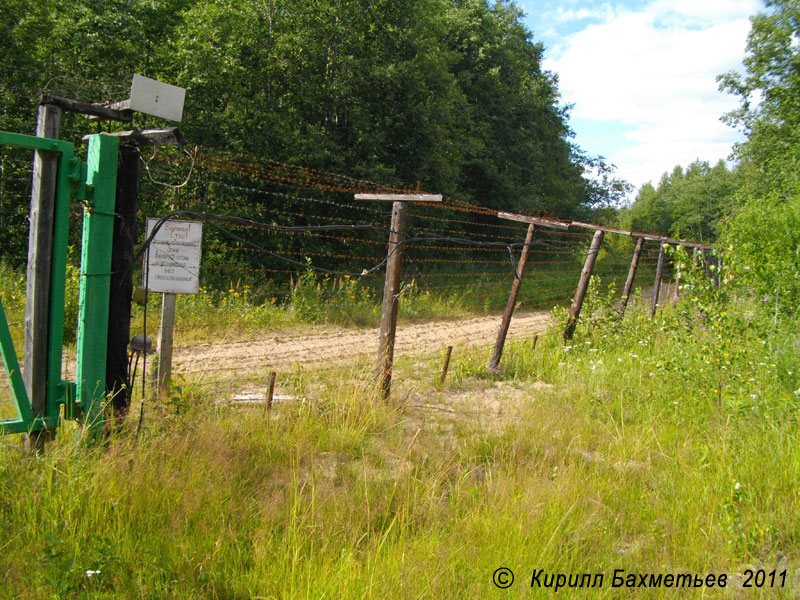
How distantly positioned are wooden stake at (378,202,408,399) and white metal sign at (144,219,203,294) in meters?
1.69

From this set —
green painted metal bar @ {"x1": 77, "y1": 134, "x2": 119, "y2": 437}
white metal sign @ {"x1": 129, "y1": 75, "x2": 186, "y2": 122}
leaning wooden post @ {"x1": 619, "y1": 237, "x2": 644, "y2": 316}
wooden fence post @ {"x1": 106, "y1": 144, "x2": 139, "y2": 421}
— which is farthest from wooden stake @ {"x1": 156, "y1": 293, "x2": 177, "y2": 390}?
leaning wooden post @ {"x1": 619, "y1": 237, "x2": 644, "y2": 316}

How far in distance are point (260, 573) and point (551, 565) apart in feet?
4.63

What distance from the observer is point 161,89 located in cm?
319

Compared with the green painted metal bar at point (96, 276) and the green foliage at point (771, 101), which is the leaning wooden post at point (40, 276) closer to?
the green painted metal bar at point (96, 276)

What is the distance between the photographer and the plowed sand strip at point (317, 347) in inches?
262

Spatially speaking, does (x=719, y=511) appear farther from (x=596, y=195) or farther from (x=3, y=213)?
(x=596, y=195)

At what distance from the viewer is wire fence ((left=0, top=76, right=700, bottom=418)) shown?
22.2ft

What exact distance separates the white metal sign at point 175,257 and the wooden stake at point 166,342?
212mm

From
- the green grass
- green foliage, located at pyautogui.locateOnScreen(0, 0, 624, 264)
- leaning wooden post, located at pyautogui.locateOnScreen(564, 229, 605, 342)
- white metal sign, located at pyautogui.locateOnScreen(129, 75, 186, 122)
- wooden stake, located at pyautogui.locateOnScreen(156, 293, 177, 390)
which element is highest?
green foliage, located at pyautogui.locateOnScreen(0, 0, 624, 264)

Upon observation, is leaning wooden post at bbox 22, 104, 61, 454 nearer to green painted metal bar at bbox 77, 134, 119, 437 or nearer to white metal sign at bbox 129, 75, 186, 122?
green painted metal bar at bbox 77, 134, 119, 437

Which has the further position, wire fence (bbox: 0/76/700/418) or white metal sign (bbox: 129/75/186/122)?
wire fence (bbox: 0/76/700/418)

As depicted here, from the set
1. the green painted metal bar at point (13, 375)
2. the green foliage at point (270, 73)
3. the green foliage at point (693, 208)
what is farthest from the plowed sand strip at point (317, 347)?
the green foliage at point (693, 208)

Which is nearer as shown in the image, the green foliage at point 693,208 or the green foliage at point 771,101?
the green foliage at point 771,101

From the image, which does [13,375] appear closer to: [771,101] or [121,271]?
[121,271]
